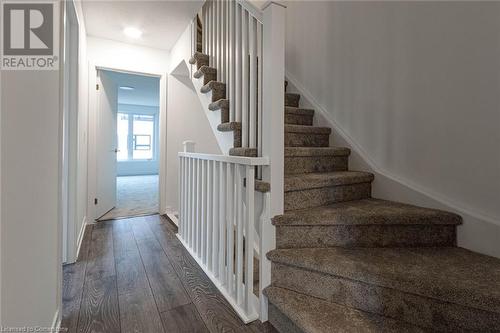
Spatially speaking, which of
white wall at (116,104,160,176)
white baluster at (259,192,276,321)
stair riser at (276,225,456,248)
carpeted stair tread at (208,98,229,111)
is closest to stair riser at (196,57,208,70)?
carpeted stair tread at (208,98,229,111)

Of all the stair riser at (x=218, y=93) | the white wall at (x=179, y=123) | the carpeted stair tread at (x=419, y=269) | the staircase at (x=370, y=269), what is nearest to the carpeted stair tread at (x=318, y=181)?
the staircase at (x=370, y=269)

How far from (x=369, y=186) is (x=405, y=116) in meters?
0.55

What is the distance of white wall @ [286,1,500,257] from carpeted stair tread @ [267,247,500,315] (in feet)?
0.91

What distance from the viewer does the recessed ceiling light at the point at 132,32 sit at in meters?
2.96

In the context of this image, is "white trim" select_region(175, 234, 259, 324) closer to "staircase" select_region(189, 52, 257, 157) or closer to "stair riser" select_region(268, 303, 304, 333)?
"stair riser" select_region(268, 303, 304, 333)

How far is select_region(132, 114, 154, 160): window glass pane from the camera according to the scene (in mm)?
9327

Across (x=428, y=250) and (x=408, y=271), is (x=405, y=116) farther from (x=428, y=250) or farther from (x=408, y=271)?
(x=408, y=271)

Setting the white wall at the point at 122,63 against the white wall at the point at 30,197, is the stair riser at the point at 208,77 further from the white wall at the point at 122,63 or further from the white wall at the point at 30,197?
the white wall at the point at 122,63

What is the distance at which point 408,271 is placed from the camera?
3.64ft

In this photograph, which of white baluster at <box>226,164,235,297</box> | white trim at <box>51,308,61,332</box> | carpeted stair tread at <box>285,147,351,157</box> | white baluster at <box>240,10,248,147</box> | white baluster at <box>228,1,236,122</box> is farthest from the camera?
white baluster at <box>228,1,236,122</box>

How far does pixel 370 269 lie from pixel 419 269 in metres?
0.20
